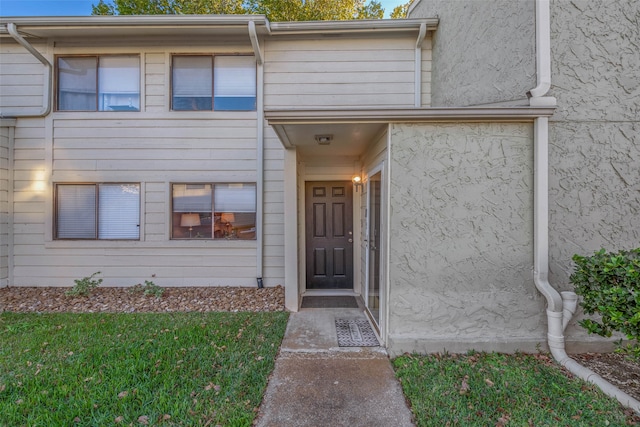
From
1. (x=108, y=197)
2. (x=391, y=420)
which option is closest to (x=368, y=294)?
(x=391, y=420)

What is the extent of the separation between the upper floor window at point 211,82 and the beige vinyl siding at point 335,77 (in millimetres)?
516

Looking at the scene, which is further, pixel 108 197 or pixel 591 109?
pixel 108 197

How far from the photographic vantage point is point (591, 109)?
→ 3385 mm

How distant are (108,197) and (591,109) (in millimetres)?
7849

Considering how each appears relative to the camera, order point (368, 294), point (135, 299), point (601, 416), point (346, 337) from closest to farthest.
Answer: point (601, 416)
point (346, 337)
point (368, 294)
point (135, 299)

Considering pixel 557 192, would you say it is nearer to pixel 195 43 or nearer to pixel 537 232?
pixel 537 232

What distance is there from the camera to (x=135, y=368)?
9.69 feet

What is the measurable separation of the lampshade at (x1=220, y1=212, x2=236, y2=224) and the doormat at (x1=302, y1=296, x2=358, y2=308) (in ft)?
6.97

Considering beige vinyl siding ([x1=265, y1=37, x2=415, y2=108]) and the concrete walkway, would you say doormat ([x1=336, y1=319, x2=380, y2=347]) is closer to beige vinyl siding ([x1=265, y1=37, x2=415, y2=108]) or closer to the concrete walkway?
the concrete walkway

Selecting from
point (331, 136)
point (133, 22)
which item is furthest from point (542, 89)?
point (133, 22)

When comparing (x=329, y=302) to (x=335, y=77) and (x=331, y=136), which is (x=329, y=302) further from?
(x=335, y=77)

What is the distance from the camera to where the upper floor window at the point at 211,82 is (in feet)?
18.7

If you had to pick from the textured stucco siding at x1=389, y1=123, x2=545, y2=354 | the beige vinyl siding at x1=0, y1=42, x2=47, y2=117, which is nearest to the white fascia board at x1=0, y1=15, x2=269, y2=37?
the beige vinyl siding at x1=0, y1=42, x2=47, y2=117

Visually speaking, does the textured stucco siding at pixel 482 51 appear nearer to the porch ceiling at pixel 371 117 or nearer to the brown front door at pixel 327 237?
the porch ceiling at pixel 371 117
